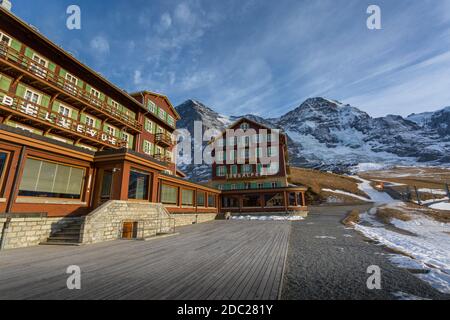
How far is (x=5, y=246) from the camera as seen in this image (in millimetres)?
8953

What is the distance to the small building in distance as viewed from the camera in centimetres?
3378

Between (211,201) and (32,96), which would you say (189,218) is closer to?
(211,201)

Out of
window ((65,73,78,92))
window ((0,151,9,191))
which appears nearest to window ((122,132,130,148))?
window ((65,73,78,92))

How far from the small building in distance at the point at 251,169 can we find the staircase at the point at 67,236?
2491cm

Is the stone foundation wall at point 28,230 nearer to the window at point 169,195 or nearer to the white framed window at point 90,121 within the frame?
the window at point 169,195

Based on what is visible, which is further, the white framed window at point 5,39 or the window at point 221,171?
the window at point 221,171

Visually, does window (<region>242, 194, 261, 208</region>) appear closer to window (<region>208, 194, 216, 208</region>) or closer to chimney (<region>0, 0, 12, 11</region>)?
window (<region>208, 194, 216, 208</region>)

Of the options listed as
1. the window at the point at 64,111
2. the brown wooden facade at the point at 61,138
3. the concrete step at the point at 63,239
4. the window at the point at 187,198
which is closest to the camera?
the concrete step at the point at 63,239

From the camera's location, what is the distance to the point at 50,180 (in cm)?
1162

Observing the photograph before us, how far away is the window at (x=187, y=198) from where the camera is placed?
76.1 ft

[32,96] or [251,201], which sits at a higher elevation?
[32,96]

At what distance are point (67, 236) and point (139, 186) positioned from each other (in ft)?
19.3

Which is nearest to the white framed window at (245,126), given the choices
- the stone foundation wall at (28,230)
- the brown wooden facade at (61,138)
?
the brown wooden facade at (61,138)

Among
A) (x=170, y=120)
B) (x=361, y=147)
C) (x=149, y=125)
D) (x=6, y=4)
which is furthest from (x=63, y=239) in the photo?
(x=361, y=147)
